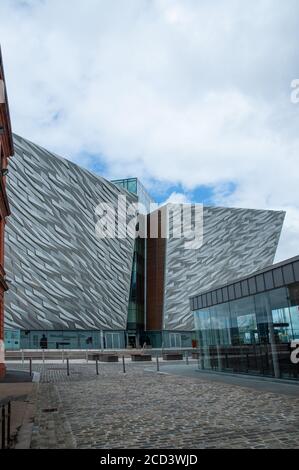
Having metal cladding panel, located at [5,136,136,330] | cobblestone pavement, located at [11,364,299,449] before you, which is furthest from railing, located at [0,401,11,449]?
metal cladding panel, located at [5,136,136,330]

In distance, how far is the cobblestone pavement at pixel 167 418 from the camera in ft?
28.3

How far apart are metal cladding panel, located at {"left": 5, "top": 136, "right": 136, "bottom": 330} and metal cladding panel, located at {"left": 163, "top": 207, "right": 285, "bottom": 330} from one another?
26.2 feet

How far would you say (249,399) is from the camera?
47.2 ft

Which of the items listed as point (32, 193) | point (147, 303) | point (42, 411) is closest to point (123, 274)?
point (147, 303)

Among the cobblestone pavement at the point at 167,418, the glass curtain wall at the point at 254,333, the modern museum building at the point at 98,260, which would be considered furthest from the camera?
the modern museum building at the point at 98,260

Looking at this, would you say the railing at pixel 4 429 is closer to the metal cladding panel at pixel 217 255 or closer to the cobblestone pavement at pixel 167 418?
the cobblestone pavement at pixel 167 418

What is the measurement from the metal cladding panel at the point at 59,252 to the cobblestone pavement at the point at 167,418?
129ft

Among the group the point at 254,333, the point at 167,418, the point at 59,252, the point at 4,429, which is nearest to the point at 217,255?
the point at 59,252

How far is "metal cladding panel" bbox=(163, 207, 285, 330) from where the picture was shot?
73438mm

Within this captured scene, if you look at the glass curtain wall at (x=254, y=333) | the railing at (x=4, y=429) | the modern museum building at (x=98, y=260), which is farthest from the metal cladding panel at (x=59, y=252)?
the railing at (x=4, y=429)

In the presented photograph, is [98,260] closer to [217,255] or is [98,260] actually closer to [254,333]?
[217,255]

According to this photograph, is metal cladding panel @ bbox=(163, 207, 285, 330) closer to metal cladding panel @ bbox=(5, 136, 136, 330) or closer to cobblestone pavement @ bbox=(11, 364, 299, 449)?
metal cladding panel @ bbox=(5, 136, 136, 330)
